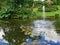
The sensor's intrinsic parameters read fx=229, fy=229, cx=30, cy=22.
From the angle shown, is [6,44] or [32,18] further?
[32,18]

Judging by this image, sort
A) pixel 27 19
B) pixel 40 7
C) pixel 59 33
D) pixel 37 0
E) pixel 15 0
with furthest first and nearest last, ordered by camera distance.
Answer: pixel 37 0 → pixel 40 7 → pixel 15 0 → pixel 27 19 → pixel 59 33

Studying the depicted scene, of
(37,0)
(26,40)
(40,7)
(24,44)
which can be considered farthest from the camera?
(37,0)

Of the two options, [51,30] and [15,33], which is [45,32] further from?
[15,33]

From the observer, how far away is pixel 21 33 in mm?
13812

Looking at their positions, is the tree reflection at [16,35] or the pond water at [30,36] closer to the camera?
the pond water at [30,36]

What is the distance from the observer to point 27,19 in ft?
64.5

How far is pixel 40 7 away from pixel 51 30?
384 inches

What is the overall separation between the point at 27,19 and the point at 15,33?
598 centimetres

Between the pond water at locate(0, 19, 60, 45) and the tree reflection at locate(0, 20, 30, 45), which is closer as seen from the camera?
the pond water at locate(0, 19, 60, 45)

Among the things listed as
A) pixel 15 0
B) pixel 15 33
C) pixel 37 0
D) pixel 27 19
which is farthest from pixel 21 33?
pixel 37 0

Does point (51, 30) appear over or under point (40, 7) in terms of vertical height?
under

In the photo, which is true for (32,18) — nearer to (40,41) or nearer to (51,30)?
(51,30)

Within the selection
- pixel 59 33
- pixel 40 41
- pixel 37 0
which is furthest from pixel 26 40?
pixel 37 0

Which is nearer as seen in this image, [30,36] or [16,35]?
[30,36]
